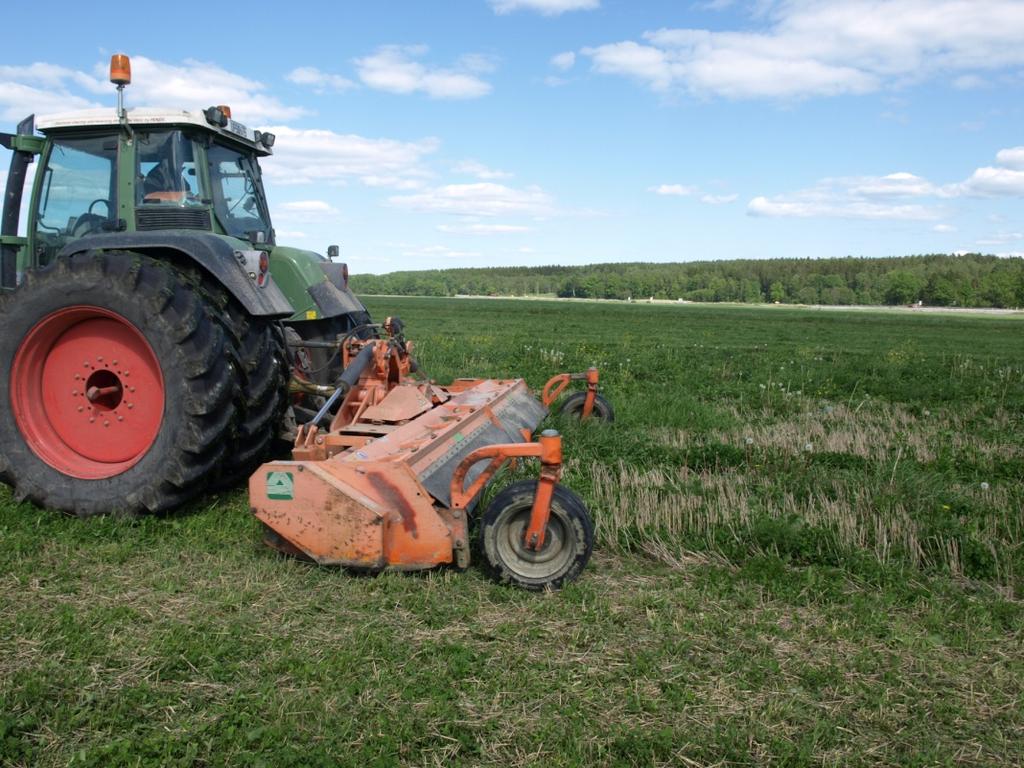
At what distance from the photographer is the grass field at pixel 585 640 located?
2879 millimetres

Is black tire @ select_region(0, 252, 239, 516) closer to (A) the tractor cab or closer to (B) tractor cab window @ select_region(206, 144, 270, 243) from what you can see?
(A) the tractor cab

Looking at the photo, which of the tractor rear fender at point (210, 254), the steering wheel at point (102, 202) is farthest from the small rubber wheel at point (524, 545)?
the steering wheel at point (102, 202)

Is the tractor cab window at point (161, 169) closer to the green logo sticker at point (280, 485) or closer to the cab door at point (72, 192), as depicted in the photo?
the cab door at point (72, 192)

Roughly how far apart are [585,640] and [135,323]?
10.6 feet

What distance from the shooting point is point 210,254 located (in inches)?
205

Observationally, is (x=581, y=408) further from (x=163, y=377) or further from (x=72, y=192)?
(x=72, y=192)

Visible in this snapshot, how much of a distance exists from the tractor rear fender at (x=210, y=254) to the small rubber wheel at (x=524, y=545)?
84.3 inches

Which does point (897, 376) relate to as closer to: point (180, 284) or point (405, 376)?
point (405, 376)

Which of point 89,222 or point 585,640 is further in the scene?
point 89,222

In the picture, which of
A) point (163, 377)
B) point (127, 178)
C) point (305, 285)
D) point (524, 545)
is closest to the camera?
point (524, 545)

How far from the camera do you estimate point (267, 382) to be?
522cm

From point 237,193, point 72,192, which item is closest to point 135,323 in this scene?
point 72,192

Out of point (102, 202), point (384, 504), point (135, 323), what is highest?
point (102, 202)

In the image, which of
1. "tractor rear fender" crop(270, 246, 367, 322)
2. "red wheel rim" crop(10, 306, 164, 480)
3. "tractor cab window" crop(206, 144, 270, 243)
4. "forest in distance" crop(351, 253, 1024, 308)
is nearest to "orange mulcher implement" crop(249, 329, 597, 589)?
"red wheel rim" crop(10, 306, 164, 480)
